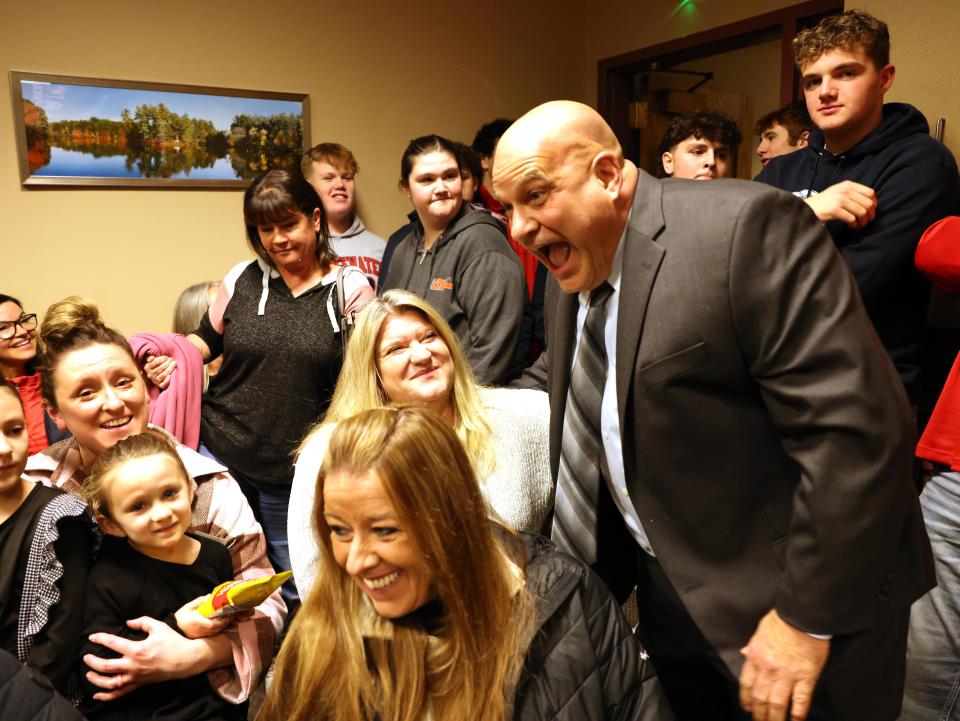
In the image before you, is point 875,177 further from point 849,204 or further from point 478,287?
point 478,287

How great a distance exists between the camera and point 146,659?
5.05ft

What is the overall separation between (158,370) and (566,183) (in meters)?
1.58

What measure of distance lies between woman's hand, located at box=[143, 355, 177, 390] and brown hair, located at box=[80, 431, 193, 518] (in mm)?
601

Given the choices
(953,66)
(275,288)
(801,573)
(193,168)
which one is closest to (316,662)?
(801,573)

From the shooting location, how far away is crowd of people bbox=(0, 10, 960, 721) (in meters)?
1.15

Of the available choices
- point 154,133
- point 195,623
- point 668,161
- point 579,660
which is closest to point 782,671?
point 579,660

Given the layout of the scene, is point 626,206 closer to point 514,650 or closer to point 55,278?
→ point 514,650

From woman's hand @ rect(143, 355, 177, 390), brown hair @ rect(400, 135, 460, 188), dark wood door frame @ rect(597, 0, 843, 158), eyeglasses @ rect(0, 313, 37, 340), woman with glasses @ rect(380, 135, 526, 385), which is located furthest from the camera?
dark wood door frame @ rect(597, 0, 843, 158)

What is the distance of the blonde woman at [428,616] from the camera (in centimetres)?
122

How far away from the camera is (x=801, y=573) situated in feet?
3.79

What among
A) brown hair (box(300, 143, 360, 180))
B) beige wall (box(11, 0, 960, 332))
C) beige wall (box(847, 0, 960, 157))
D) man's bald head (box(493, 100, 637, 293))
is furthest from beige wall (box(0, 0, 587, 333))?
man's bald head (box(493, 100, 637, 293))

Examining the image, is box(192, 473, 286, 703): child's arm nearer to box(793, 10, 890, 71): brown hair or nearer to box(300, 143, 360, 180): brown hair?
box(793, 10, 890, 71): brown hair

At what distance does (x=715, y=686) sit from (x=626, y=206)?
0.99 m

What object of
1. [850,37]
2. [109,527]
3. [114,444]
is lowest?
[109,527]
